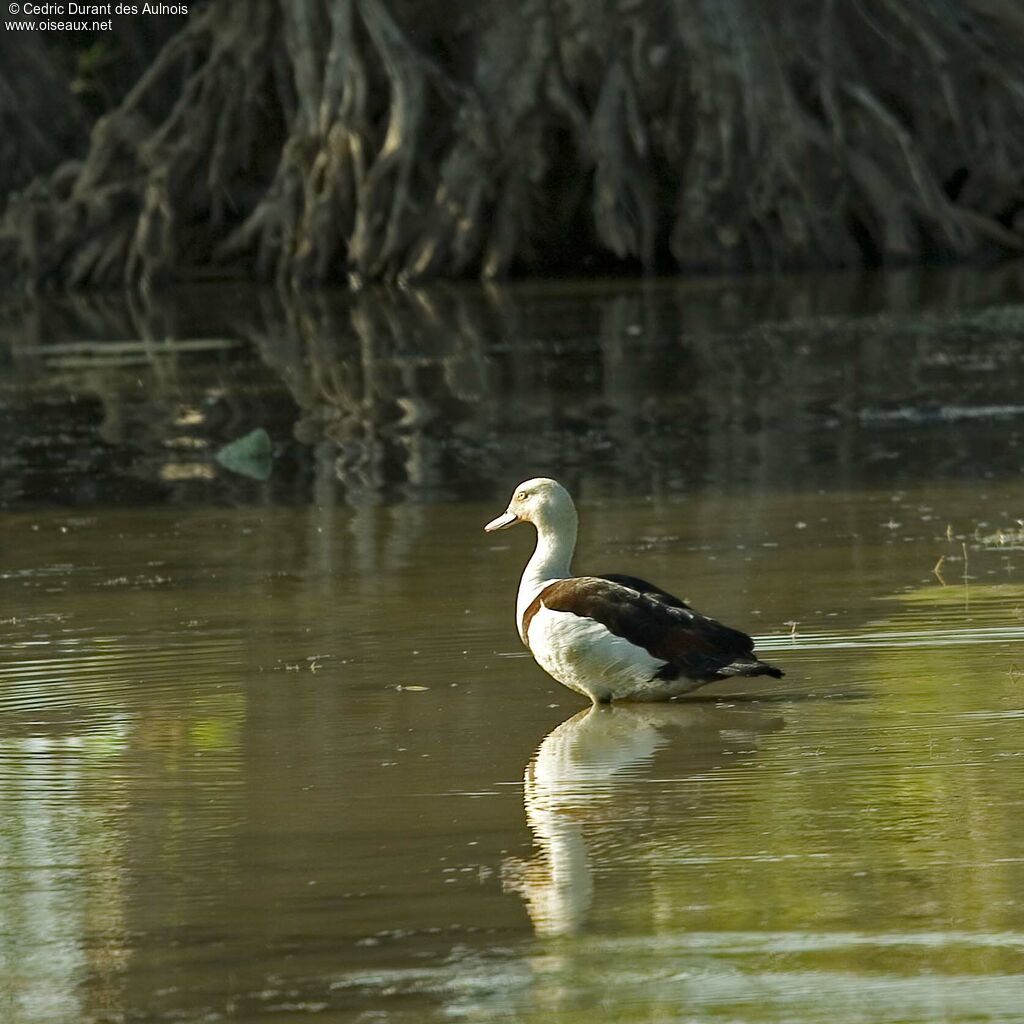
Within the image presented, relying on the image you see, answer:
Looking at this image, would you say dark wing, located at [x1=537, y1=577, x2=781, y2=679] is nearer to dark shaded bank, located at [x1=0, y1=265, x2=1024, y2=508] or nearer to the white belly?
the white belly

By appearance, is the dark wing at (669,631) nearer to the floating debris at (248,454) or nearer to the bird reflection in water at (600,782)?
the bird reflection in water at (600,782)

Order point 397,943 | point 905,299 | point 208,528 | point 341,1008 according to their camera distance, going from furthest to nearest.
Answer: point 905,299 < point 208,528 < point 397,943 < point 341,1008

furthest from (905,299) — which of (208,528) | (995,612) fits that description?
(995,612)

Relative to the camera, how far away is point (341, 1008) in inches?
164

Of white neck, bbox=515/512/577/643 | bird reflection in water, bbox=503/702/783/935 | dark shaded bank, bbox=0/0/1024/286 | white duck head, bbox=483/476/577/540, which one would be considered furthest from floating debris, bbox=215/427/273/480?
dark shaded bank, bbox=0/0/1024/286

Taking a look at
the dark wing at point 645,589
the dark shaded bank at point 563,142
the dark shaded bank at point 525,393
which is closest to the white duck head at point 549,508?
the dark wing at point 645,589

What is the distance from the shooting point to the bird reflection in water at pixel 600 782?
4.86 metres

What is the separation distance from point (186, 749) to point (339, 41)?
68.1 ft

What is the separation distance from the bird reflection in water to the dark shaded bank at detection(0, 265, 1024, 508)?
15.3 feet

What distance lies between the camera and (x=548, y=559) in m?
7.26

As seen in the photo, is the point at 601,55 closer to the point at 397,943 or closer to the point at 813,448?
the point at 813,448

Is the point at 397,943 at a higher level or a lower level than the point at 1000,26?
lower

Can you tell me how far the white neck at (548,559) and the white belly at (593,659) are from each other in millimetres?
358

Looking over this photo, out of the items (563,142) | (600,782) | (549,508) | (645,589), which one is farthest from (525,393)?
(563,142)
